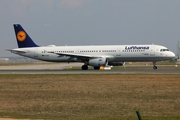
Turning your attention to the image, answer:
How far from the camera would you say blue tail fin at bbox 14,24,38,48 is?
5922 cm

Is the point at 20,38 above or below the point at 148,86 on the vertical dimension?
above

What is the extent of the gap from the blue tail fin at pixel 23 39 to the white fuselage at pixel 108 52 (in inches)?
39.3

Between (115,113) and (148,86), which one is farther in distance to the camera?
(148,86)

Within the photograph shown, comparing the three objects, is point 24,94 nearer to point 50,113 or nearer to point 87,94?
point 87,94

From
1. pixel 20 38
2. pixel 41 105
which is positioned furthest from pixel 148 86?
pixel 20 38

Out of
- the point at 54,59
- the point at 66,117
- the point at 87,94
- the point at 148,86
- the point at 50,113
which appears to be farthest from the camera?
the point at 54,59

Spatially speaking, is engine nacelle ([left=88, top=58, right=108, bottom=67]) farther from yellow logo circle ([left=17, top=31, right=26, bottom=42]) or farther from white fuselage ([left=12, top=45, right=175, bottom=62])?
yellow logo circle ([left=17, top=31, right=26, bottom=42])

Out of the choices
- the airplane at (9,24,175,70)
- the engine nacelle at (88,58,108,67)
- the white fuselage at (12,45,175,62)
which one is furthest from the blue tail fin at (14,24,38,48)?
the engine nacelle at (88,58,108,67)

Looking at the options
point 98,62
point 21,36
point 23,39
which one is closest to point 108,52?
point 98,62

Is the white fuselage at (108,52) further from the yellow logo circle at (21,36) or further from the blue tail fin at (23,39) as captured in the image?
the yellow logo circle at (21,36)

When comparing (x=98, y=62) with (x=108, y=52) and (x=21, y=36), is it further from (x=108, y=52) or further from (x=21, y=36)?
(x=21, y=36)

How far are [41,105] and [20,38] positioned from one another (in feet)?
132

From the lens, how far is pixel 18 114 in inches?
692

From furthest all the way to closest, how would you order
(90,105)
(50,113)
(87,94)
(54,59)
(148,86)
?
1. (54,59)
2. (148,86)
3. (87,94)
4. (90,105)
5. (50,113)
